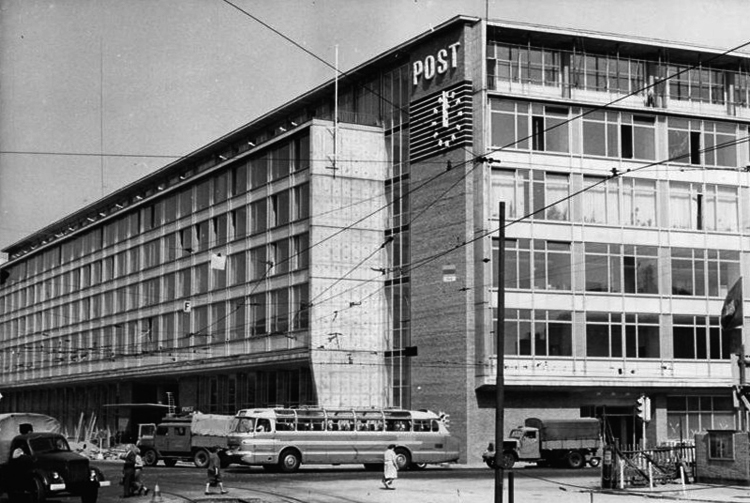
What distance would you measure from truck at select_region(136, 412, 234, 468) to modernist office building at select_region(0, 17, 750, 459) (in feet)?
26.7

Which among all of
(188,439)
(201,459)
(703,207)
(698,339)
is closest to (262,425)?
(201,459)

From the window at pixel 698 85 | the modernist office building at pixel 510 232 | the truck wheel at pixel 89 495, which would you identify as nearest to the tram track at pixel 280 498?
the truck wheel at pixel 89 495

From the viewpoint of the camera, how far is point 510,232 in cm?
5809

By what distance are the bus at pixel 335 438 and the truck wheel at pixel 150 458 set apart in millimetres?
9138

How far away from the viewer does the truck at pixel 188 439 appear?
182ft

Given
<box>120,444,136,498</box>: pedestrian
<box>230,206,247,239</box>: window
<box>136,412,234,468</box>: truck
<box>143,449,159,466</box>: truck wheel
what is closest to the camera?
<box>120,444,136,498</box>: pedestrian

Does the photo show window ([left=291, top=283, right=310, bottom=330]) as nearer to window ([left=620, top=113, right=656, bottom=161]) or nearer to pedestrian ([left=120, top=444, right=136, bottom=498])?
window ([left=620, top=113, right=656, bottom=161])

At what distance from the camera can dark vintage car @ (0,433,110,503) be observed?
28609 millimetres

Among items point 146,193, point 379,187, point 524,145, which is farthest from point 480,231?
point 146,193

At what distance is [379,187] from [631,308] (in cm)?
1595

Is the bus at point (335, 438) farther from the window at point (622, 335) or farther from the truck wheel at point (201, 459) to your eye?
the window at point (622, 335)

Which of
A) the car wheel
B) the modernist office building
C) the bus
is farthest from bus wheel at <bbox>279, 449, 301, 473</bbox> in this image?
the car wheel

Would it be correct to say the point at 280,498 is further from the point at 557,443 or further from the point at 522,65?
the point at 522,65

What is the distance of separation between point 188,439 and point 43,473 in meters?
27.6
